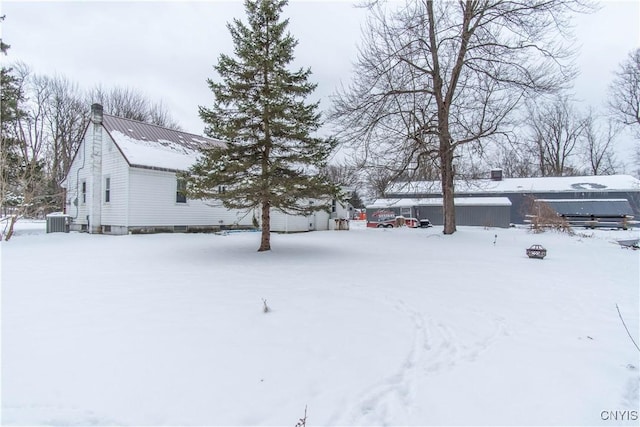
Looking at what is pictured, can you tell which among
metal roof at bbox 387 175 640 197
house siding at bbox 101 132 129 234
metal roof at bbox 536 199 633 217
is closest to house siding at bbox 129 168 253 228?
house siding at bbox 101 132 129 234

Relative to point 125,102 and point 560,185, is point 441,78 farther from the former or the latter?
point 125,102

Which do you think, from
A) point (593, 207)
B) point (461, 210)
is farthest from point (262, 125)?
point (593, 207)

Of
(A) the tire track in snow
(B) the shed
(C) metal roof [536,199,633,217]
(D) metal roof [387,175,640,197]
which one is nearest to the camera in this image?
(A) the tire track in snow

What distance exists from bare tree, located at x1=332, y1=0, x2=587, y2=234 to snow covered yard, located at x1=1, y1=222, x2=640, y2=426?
9544mm

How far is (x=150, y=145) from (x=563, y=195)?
34418 mm

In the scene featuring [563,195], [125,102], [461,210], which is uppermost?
[125,102]

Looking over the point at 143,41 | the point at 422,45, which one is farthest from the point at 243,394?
the point at 143,41

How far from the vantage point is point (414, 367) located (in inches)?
129

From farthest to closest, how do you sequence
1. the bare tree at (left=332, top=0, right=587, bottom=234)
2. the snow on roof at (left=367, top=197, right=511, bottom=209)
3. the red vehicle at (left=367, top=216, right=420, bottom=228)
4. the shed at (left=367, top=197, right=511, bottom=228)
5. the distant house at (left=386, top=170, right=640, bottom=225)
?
the snow on roof at (left=367, top=197, right=511, bottom=209)
the shed at (left=367, top=197, right=511, bottom=228)
the distant house at (left=386, top=170, right=640, bottom=225)
the red vehicle at (left=367, top=216, right=420, bottom=228)
the bare tree at (left=332, top=0, right=587, bottom=234)

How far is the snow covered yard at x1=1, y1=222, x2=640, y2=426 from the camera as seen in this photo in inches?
102

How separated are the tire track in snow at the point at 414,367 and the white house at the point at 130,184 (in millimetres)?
11230

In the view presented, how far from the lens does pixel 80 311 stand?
14.9 feet

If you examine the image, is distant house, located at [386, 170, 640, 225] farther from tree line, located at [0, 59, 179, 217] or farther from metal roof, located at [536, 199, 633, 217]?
tree line, located at [0, 59, 179, 217]

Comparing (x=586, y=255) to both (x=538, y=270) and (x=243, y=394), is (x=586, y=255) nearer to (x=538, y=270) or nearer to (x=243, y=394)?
(x=538, y=270)
